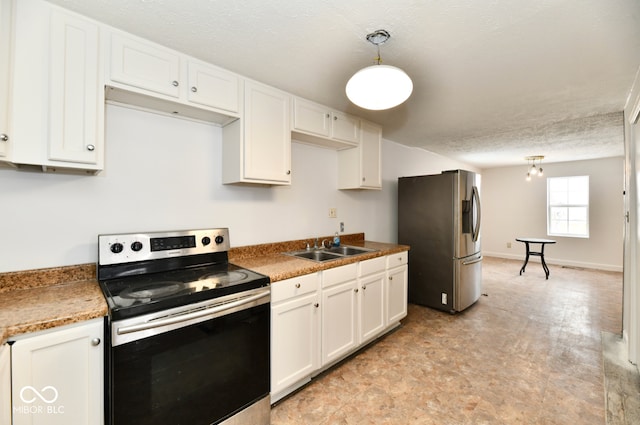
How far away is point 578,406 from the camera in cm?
188

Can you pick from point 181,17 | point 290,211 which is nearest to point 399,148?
point 290,211

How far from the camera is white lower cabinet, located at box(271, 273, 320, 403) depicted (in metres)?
1.81

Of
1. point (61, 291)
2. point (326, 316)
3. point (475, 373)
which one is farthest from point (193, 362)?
point (475, 373)

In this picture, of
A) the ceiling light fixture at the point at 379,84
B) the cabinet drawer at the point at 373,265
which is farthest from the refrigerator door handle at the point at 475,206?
the ceiling light fixture at the point at 379,84

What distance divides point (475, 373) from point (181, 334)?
2186mm

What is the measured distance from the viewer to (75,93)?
1.42m

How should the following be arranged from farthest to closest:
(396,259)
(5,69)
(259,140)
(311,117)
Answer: (396,259), (311,117), (259,140), (5,69)

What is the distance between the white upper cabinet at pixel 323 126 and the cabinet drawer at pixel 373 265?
3.87 ft

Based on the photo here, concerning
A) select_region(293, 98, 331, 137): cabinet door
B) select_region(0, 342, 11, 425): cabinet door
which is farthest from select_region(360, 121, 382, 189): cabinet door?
select_region(0, 342, 11, 425): cabinet door

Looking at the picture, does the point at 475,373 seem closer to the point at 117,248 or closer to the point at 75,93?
the point at 117,248

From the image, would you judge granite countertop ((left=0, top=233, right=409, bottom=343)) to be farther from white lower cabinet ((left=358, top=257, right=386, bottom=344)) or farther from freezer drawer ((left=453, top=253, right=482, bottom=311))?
freezer drawer ((left=453, top=253, right=482, bottom=311))

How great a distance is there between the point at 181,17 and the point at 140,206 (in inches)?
44.5

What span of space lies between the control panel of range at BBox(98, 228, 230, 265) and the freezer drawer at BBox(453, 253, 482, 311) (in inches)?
107

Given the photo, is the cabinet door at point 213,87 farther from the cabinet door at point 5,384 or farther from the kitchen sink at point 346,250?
the kitchen sink at point 346,250
